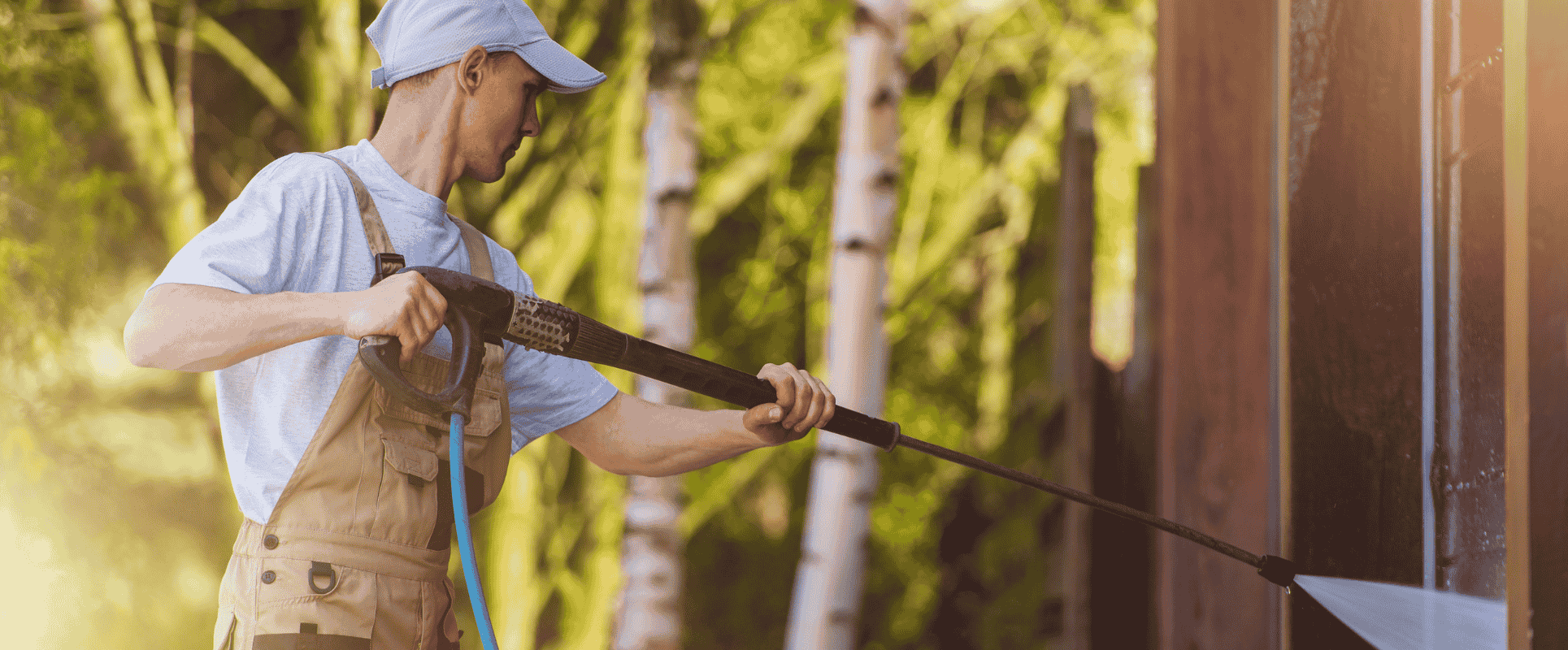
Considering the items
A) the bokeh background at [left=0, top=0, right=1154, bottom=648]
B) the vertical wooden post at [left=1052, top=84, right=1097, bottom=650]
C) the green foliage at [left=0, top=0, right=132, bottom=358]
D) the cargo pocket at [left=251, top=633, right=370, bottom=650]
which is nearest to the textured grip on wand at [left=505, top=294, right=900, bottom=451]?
the cargo pocket at [left=251, top=633, right=370, bottom=650]

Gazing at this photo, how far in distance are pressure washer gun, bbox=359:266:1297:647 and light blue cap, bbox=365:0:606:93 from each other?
0.43m

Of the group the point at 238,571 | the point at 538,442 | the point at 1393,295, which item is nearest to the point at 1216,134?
the point at 1393,295

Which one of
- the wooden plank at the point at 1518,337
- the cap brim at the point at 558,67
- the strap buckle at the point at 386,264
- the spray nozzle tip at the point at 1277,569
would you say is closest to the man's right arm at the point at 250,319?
the strap buckle at the point at 386,264

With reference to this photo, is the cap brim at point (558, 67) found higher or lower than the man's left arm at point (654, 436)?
higher

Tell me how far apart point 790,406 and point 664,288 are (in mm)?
2679

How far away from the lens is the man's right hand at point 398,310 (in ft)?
5.53

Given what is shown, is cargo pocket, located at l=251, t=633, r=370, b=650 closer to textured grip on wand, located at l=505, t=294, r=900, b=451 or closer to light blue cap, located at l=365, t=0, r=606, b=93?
textured grip on wand, located at l=505, t=294, r=900, b=451

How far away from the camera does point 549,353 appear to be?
6.64ft

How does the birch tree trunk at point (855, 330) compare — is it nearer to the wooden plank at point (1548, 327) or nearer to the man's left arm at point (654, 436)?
the man's left arm at point (654, 436)

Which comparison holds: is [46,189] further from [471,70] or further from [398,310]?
[398,310]

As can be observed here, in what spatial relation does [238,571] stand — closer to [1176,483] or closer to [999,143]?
[1176,483]

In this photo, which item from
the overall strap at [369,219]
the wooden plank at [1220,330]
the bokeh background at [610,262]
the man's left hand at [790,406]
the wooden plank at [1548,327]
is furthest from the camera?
the bokeh background at [610,262]

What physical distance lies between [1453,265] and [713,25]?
227 inches

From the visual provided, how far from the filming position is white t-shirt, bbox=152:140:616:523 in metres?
1.75
